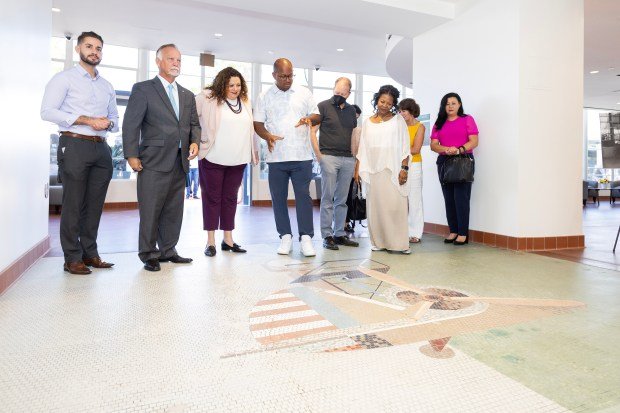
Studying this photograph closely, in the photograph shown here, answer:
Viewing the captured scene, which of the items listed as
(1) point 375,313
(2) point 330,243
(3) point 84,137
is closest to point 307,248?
(2) point 330,243

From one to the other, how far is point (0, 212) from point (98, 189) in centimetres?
67

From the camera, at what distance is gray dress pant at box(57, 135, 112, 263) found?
2873 millimetres

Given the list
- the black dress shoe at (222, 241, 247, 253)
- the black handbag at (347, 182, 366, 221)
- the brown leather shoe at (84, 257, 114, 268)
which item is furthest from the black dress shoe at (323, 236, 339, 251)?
the brown leather shoe at (84, 257, 114, 268)

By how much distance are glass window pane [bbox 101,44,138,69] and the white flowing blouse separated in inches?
344

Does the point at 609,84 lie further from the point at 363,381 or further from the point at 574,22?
the point at 363,381

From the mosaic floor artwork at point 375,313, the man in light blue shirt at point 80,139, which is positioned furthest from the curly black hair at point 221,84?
the mosaic floor artwork at point 375,313

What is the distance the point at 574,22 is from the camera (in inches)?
171

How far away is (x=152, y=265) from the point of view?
3.09 meters

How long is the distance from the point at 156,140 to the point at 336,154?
5.44 ft

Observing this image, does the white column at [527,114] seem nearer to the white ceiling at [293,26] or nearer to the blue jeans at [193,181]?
the white ceiling at [293,26]

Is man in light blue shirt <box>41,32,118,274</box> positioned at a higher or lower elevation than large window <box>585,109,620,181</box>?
lower

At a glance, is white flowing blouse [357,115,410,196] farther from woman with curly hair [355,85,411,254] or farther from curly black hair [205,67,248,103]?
curly black hair [205,67,248,103]

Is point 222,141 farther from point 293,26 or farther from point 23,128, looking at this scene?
point 293,26

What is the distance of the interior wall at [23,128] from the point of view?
2582 mm
